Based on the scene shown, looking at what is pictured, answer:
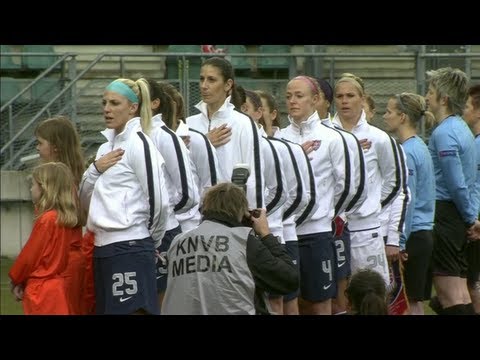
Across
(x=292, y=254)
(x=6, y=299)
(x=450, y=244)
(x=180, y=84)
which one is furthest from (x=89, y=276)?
(x=180, y=84)

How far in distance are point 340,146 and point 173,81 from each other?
6.96 metres

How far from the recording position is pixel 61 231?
24.9 ft

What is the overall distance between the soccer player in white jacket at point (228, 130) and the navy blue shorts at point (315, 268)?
108 centimetres

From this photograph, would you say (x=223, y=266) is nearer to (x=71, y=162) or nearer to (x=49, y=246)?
(x=49, y=246)

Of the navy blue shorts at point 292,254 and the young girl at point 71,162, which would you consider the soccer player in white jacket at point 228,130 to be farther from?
the young girl at point 71,162

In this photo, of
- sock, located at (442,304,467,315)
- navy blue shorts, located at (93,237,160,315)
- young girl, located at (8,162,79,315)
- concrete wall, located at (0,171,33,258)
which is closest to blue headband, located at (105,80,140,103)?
young girl, located at (8,162,79,315)

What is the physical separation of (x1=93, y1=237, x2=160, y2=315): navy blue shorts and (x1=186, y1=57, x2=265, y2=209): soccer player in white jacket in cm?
105

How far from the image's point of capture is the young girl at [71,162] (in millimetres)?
7715

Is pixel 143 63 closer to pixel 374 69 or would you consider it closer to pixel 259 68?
pixel 259 68

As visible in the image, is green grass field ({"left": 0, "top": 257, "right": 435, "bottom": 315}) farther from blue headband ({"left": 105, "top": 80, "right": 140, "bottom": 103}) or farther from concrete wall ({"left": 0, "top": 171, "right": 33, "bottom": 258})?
blue headband ({"left": 105, "top": 80, "right": 140, "bottom": 103})

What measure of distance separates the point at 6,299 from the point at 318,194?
4.70 m
